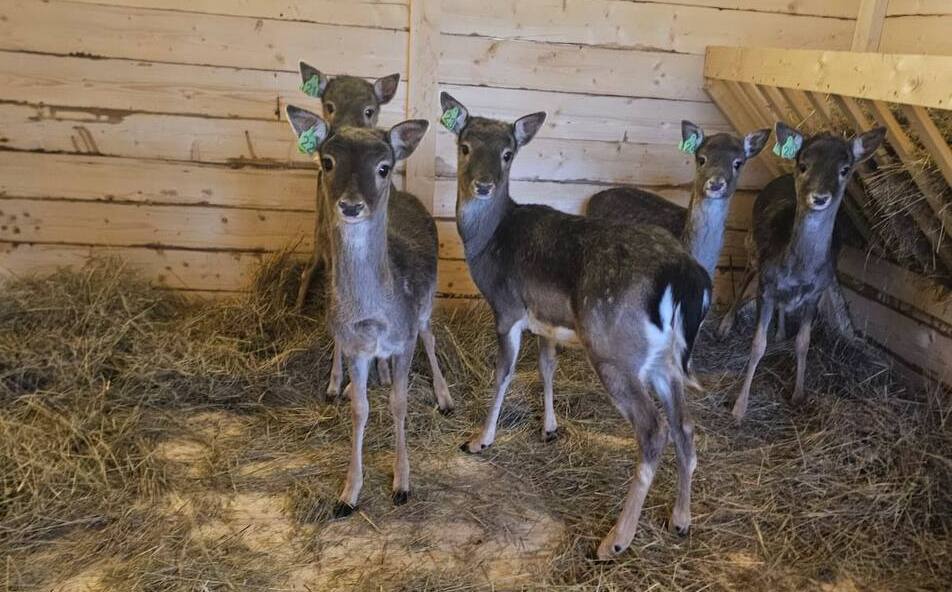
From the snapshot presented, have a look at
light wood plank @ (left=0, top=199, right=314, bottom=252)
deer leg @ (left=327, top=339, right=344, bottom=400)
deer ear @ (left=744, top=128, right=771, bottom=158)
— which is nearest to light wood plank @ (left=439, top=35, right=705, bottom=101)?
deer ear @ (left=744, top=128, right=771, bottom=158)

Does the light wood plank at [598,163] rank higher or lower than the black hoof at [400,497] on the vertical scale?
higher

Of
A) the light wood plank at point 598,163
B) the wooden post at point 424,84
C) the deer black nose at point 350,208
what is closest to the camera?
the deer black nose at point 350,208

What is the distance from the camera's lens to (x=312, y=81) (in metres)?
4.34

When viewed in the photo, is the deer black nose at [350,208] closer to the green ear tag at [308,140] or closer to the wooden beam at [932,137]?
the green ear tag at [308,140]

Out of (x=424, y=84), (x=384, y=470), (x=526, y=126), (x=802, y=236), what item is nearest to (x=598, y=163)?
(x=424, y=84)

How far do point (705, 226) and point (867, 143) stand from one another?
Result: 933 mm

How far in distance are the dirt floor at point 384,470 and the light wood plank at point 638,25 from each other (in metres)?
2.05

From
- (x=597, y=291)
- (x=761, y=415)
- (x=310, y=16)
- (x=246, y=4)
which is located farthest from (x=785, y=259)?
(x=246, y=4)

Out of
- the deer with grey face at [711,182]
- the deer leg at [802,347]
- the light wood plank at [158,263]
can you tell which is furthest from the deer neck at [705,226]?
the light wood plank at [158,263]

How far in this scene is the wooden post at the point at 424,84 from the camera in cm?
479

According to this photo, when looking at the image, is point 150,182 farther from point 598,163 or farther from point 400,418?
point 598,163

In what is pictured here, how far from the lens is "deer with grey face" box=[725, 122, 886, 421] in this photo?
3.97m

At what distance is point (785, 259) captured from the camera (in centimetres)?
432

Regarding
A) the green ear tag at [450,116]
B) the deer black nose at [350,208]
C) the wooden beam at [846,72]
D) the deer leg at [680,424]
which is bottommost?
the deer leg at [680,424]
